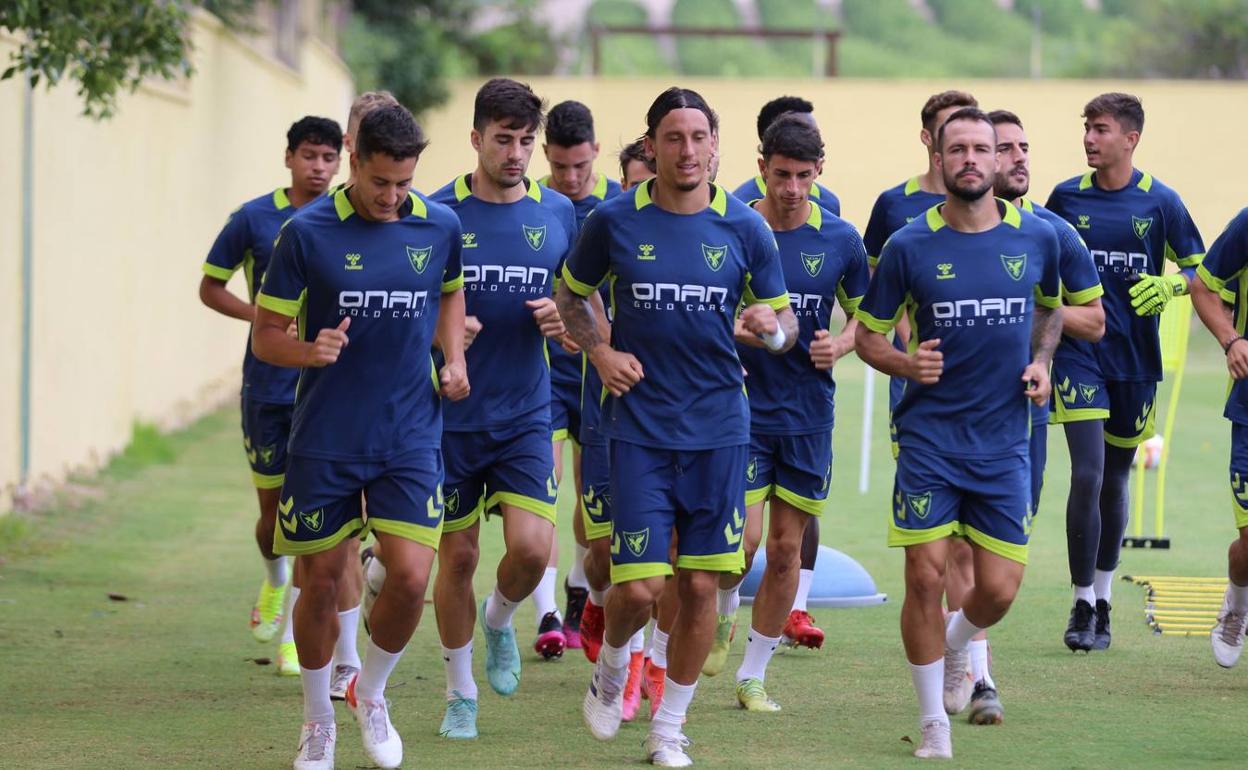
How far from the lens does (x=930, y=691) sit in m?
6.82

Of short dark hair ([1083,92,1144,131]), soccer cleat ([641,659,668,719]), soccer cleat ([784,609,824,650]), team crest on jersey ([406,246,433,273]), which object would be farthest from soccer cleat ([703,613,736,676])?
short dark hair ([1083,92,1144,131])

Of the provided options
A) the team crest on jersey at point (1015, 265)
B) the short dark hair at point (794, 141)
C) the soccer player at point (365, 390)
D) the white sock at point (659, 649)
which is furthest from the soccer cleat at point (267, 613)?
the team crest on jersey at point (1015, 265)

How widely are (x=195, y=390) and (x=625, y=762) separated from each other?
14.7 metres

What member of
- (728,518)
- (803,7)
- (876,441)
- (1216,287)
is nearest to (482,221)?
(728,518)

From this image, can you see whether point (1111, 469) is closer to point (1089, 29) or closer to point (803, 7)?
point (1089, 29)

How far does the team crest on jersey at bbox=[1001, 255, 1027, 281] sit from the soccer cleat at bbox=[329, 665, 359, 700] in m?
3.08

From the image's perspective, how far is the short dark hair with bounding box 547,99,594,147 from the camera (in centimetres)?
838

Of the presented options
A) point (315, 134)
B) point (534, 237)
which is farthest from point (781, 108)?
point (315, 134)

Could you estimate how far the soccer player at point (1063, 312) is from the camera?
7.33m

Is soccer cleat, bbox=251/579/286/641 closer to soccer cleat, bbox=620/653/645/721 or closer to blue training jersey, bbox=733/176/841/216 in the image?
soccer cleat, bbox=620/653/645/721

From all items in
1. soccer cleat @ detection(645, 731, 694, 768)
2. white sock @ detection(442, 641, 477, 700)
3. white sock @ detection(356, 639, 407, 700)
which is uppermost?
white sock @ detection(356, 639, 407, 700)

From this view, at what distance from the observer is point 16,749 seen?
6.92 meters

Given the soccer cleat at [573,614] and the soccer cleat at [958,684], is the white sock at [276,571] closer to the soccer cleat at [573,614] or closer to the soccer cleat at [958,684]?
the soccer cleat at [573,614]

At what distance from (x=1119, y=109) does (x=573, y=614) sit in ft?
11.6
